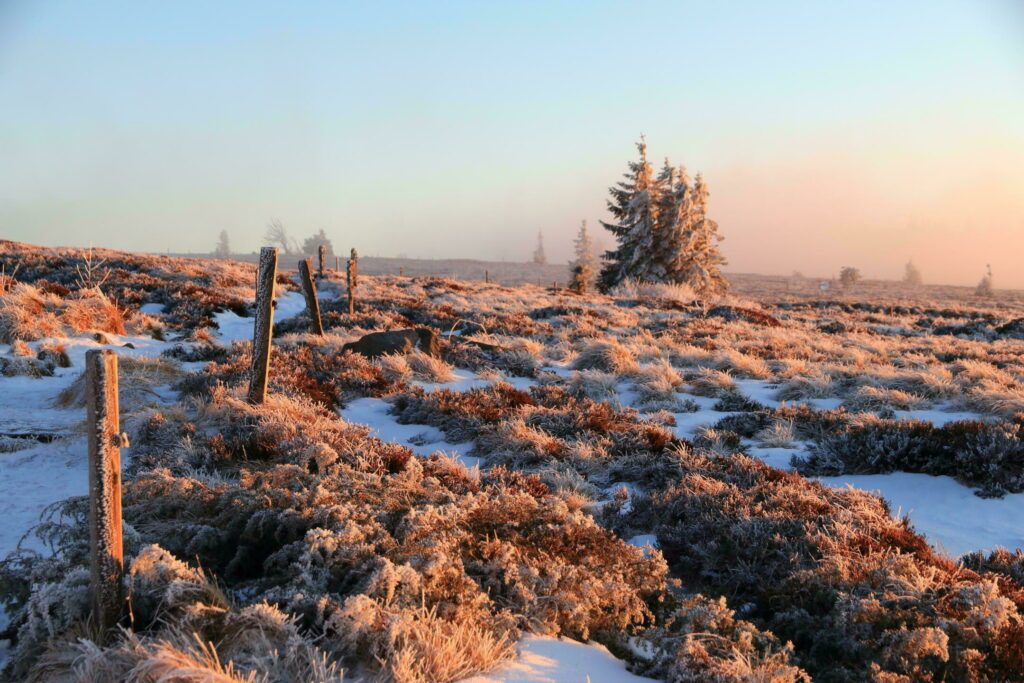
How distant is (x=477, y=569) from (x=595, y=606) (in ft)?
2.33

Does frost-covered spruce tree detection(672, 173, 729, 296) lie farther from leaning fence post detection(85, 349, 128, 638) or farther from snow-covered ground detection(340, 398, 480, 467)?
leaning fence post detection(85, 349, 128, 638)

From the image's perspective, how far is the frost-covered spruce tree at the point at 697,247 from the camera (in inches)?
1249

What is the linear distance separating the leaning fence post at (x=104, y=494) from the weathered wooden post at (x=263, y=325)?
13.7 feet

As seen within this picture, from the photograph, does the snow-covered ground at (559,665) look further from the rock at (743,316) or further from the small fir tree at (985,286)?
the small fir tree at (985,286)

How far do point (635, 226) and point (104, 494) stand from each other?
31.6m

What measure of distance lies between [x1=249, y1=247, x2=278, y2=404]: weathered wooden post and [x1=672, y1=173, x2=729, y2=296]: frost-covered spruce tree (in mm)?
26886

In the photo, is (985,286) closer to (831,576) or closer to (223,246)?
(831,576)

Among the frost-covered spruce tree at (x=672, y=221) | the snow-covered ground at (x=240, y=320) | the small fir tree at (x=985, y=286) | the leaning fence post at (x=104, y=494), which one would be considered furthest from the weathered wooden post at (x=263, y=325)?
the small fir tree at (x=985, y=286)

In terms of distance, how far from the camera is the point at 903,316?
23.7 metres

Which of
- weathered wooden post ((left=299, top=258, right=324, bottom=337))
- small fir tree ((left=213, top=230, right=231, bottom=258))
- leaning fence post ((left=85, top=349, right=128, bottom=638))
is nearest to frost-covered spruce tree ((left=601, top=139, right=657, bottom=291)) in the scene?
weathered wooden post ((left=299, top=258, right=324, bottom=337))

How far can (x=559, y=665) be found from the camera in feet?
9.93

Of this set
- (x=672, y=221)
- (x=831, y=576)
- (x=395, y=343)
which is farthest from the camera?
(x=672, y=221)

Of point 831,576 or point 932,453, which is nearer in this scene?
point 831,576

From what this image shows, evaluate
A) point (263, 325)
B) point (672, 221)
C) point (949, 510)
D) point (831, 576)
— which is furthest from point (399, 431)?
point (672, 221)
